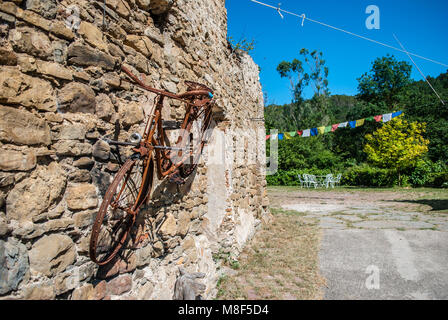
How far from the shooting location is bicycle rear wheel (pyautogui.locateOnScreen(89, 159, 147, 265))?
1.53 m

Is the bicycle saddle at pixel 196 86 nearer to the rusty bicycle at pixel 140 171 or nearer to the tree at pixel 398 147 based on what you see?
the rusty bicycle at pixel 140 171

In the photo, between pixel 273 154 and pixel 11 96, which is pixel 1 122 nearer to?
pixel 11 96

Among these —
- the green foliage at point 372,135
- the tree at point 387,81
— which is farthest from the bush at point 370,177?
the tree at point 387,81

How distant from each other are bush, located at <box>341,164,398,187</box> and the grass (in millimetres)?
12340

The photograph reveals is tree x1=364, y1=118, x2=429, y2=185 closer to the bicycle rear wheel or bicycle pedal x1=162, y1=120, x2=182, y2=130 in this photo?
bicycle pedal x1=162, y1=120, x2=182, y2=130

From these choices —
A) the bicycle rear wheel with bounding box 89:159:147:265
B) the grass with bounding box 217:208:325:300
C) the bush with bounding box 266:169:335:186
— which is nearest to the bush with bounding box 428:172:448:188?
the bush with bounding box 266:169:335:186

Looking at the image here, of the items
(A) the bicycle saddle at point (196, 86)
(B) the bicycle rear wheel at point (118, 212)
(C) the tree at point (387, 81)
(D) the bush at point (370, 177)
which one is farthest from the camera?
(C) the tree at point (387, 81)

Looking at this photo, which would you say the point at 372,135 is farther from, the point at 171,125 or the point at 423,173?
the point at 171,125

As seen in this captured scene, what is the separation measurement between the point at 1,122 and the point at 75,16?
2.50 ft

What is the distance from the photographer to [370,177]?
15703 millimetres

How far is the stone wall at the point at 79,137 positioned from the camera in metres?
1.27

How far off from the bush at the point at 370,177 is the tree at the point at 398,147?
0.35 metres

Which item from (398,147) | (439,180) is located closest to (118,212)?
(398,147)
